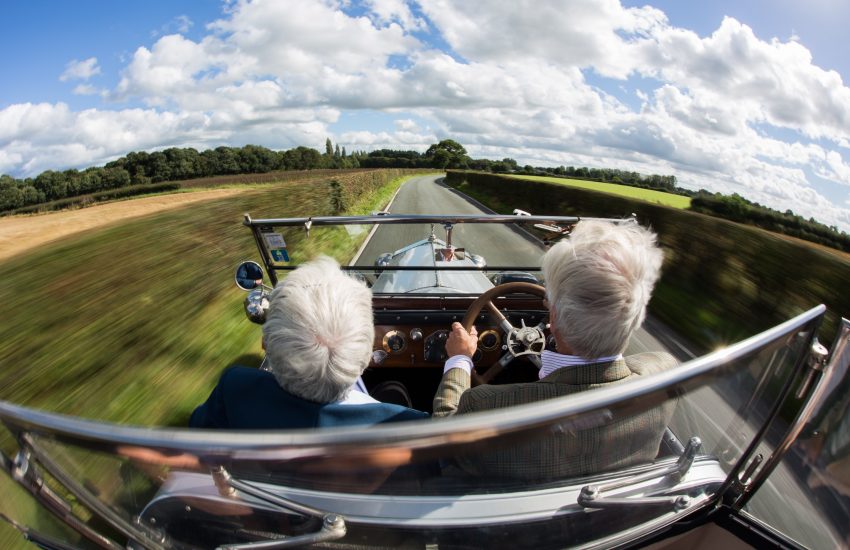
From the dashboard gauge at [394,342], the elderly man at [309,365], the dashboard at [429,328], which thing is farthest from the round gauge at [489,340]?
the elderly man at [309,365]

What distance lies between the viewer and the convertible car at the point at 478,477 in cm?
76

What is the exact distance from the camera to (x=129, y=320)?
203 inches

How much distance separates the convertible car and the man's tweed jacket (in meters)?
0.04

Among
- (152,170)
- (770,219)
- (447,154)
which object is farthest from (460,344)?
(447,154)

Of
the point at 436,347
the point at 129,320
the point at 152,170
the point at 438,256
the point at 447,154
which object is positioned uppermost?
the point at 447,154

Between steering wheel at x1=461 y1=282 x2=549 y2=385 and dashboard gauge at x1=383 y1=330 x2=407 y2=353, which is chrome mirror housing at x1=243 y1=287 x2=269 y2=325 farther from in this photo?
steering wheel at x1=461 y1=282 x2=549 y2=385

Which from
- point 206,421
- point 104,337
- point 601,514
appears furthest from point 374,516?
point 104,337

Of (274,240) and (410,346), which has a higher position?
(274,240)

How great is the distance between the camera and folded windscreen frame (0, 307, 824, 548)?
2.45 ft

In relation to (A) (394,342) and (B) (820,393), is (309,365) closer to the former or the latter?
(B) (820,393)

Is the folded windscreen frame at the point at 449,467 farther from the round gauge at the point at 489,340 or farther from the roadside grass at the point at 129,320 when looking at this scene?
the roadside grass at the point at 129,320

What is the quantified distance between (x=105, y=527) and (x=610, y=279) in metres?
1.62

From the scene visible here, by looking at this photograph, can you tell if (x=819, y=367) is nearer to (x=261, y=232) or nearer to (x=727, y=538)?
(x=727, y=538)

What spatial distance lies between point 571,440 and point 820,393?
0.81 m
